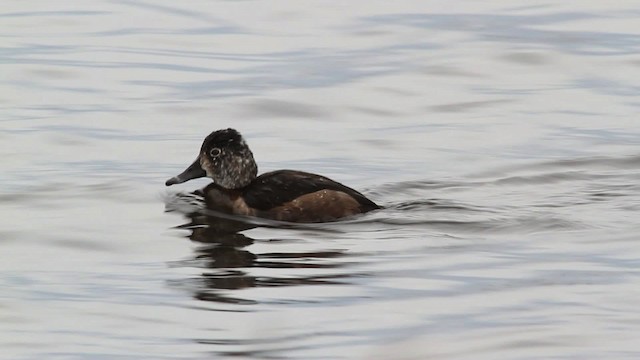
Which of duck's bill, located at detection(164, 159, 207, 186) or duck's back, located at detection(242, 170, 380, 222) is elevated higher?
duck's bill, located at detection(164, 159, 207, 186)

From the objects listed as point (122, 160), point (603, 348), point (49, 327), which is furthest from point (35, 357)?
point (122, 160)

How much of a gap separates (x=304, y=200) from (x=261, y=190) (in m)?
0.45

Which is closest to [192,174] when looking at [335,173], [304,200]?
[304,200]

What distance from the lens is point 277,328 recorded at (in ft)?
29.5

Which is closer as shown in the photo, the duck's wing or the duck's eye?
the duck's wing

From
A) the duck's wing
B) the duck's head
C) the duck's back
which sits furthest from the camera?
the duck's head

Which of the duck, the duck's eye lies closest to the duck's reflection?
the duck

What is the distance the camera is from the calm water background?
31.9 ft

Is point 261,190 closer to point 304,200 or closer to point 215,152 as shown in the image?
point 304,200

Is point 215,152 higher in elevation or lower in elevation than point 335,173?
higher

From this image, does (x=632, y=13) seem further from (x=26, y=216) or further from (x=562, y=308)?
(x=562, y=308)

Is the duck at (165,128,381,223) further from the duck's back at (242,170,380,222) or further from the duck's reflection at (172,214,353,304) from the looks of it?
the duck's reflection at (172,214,353,304)

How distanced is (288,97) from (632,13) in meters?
6.84

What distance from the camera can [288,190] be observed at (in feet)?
44.1
